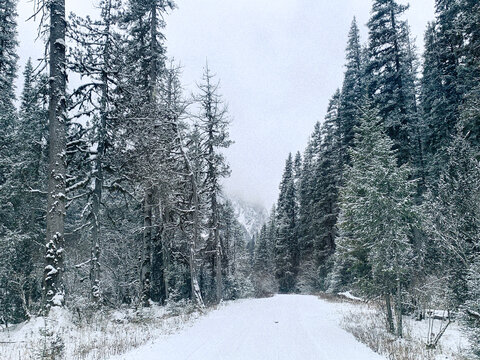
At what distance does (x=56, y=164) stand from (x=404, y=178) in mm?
11324

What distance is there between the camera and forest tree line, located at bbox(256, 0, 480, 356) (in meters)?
10.1

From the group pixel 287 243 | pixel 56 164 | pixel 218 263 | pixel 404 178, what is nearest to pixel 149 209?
pixel 218 263

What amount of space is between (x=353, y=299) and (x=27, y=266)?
65.5 feet

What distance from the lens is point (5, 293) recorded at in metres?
15.7

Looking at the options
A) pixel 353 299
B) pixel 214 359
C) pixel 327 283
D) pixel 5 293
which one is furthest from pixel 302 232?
pixel 214 359

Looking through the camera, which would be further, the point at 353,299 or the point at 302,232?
the point at 302,232

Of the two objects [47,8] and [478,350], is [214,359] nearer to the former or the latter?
[478,350]

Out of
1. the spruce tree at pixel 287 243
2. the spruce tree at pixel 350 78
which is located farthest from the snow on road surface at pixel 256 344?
the spruce tree at pixel 287 243

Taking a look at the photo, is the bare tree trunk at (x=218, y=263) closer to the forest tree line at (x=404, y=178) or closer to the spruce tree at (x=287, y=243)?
the forest tree line at (x=404, y=178)

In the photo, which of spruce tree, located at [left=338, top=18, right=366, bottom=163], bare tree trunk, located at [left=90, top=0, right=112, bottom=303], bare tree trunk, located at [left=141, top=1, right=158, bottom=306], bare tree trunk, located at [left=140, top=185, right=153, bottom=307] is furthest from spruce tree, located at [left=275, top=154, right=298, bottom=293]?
bare tree trunk, located at [left=90, top=0, right=112, bottom=303]

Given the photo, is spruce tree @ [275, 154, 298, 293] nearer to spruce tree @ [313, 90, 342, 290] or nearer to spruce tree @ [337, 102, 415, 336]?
spruce tree @ [313, 90, 342, 290]

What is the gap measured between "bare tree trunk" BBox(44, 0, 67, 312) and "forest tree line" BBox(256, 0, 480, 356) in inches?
380

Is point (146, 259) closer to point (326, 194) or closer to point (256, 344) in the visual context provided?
point (256, 344)

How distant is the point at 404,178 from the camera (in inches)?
→ 446
